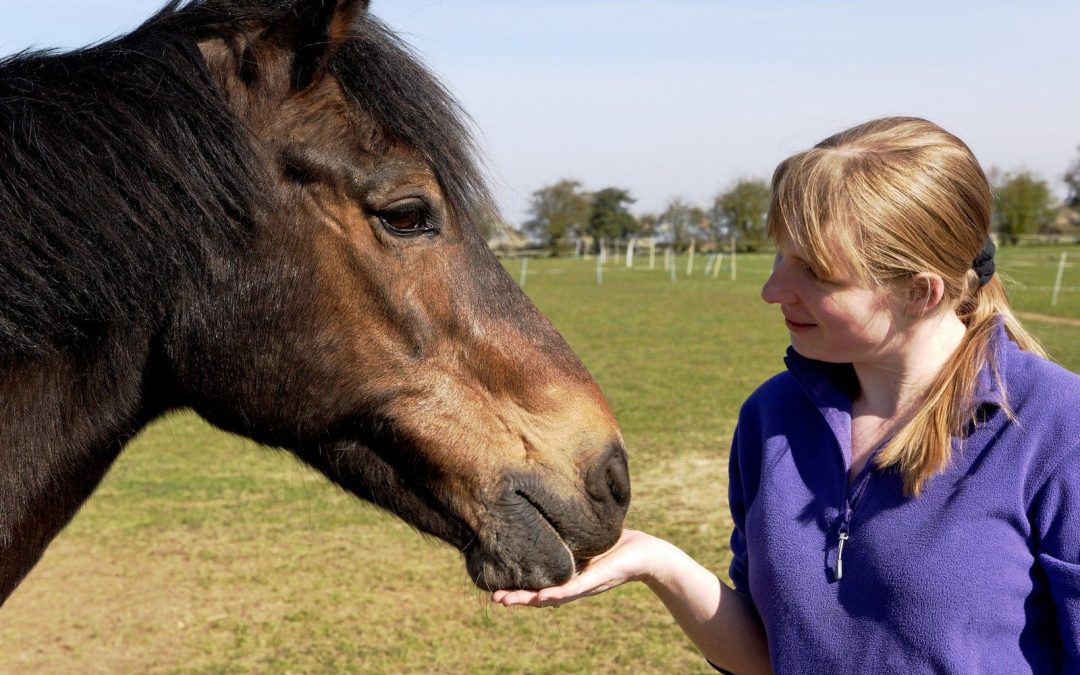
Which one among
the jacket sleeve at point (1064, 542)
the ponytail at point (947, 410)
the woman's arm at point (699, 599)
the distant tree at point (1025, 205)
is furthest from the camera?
the distant tree at point (1025, 205)

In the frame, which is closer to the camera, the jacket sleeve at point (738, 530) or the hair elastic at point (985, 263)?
the hair elastic at point (985, 263)

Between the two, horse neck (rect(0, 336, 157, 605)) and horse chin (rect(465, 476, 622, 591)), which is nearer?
horse neck (rect(0, 336, 157, 605))

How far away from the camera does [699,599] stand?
243 cm

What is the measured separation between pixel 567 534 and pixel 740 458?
0.53 m

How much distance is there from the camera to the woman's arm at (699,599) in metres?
2.39

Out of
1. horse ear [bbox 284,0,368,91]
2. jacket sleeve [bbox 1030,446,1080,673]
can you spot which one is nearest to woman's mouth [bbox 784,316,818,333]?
jacket sleeve [bbox 1030,446,1080,673]

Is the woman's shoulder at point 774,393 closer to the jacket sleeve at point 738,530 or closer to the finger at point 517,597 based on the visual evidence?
the jacket sleeve at point 738,530

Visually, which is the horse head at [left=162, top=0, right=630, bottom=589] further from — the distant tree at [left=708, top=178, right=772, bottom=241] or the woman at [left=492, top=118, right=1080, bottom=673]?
the distant tree at [left=708, top=178, right=772, bottom=241]

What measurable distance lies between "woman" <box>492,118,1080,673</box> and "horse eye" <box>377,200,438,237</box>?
0.84 m

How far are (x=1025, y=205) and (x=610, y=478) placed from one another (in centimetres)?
8011

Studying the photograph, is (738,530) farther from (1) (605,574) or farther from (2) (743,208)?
(2) (743,208)

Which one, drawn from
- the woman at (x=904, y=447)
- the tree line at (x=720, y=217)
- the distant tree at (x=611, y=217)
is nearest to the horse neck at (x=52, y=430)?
the woman at (x=904, y=447)

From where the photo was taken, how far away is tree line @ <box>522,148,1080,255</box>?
72.9 meters

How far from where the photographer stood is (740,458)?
2.47 meters
